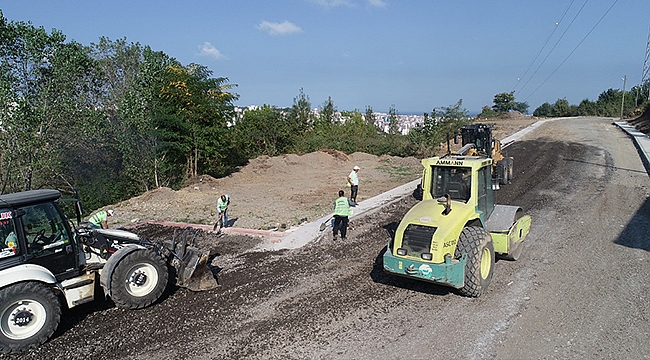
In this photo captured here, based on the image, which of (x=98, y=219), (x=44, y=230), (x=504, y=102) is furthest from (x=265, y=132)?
(x=504, y=102)

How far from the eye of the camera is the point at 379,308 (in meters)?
7.10

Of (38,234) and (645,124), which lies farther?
(645,124)

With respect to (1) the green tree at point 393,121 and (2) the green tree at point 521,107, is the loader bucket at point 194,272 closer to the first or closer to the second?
(1) the green tree at point 393,121

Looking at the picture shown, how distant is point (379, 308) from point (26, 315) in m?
5.30

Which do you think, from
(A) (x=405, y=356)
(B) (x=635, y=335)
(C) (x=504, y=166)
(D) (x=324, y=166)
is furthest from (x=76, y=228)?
(D) (x=324, y=166)

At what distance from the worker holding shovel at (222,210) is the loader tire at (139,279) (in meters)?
4.57

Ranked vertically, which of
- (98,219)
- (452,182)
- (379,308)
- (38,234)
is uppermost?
(452,182)

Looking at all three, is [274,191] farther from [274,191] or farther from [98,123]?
[98,123]

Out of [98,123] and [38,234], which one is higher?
[98,123]

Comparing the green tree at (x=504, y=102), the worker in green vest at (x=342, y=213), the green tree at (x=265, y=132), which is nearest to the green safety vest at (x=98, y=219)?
the worker in green vest at (x=342, y=213)

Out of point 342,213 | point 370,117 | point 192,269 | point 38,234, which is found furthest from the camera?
point 370,117

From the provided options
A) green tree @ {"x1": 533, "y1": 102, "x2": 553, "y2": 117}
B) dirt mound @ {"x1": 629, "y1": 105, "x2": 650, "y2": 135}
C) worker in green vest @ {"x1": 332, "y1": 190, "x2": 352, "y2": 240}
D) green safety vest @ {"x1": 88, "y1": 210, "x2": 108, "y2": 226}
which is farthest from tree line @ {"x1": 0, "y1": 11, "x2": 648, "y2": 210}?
green tree @ {"x1": 533, "y1": 102, "x2": 553, "y2": 117}

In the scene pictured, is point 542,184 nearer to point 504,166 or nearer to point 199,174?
point 504,166

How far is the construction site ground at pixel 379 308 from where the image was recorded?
595cm
